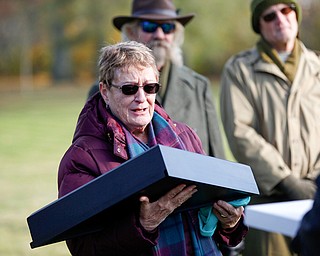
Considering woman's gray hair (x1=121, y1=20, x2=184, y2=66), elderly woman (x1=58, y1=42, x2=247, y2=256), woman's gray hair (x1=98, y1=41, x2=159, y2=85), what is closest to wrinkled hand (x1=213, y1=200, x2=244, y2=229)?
elderly woman (x1=58, y1=42, x2=247, y2=256)

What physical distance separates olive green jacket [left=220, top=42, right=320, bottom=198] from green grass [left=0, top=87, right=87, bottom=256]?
9.30 feet

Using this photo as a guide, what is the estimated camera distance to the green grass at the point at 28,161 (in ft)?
26.4

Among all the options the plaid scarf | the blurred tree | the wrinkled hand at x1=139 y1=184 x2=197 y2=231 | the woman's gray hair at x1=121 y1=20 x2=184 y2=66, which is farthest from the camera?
the blurred tree

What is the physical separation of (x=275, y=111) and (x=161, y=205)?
2.29m

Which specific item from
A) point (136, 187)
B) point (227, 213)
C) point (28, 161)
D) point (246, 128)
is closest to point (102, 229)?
point (136, 187)

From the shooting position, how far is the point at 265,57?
211 inches

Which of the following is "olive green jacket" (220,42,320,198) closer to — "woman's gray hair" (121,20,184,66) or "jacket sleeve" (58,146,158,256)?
"woman's gray hair" (121,20,184,66)

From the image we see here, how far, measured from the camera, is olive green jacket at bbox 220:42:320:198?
510 centimetres

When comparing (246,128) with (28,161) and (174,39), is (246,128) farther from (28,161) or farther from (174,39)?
(28,161)

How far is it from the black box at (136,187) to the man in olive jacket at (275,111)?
193 centimetres

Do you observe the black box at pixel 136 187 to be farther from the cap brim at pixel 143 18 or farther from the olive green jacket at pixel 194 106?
the cap brim at pixel 143 18

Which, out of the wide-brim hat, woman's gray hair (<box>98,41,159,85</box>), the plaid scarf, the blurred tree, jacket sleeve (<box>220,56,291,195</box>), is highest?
woman's gray hair (<box>98,41,159,85</box>)

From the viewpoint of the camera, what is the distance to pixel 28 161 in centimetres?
1402

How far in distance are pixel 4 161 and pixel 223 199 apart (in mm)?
11128
